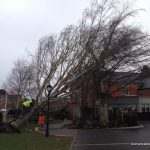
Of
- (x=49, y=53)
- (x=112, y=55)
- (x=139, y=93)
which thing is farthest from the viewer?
(x=139, y=93)

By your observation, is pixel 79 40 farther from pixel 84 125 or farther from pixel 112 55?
pixel 84 125

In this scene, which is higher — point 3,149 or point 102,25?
point 102,25

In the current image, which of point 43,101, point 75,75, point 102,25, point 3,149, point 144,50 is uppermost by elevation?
point 102,25

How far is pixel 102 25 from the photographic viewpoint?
3406cm

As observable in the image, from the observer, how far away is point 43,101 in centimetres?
3394

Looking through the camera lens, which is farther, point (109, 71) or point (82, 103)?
point (82, 103)

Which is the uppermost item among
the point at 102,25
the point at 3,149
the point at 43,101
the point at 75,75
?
the point at 102,25

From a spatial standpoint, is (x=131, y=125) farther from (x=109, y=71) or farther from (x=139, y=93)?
(x=139, y=93)

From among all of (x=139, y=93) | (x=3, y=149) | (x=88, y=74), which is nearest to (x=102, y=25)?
(x=88, y=74)

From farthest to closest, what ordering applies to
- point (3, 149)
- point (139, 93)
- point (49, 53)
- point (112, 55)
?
1. point (139, 93)
2. point (49, 53)
3. point (112, 55)
4. point (3, 149)

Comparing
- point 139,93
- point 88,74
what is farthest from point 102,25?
point 139,93

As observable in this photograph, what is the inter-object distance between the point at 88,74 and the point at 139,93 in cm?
3728

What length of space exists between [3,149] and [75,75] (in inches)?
689

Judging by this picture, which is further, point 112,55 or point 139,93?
point 139,93
